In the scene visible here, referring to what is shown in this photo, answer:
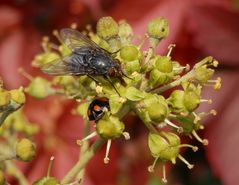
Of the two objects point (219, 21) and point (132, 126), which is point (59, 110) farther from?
point (219, 21)

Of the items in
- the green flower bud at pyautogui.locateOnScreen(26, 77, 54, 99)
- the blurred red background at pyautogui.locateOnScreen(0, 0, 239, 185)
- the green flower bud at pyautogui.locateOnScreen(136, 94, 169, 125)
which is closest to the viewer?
the green flower bud at pyautogui.locateOnScreen(136, 94, 169, 125)

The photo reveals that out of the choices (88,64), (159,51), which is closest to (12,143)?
(88,64)

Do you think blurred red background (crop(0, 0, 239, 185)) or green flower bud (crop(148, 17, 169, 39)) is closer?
green flower bud (crop(148, 17, 169, 39))

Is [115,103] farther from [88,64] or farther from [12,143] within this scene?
[12,143]

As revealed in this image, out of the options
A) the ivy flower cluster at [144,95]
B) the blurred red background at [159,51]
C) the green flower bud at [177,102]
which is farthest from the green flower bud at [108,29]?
the blurred red background at [159,51]

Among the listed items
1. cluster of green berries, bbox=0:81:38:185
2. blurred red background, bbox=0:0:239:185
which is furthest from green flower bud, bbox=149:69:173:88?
blurred red background, bbox=0:0:239:185

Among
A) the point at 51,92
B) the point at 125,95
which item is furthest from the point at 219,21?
the point at 125,95

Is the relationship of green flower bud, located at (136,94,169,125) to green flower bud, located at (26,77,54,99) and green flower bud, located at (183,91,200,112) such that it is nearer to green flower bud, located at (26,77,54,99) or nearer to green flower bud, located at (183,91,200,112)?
green flower bud, located at (183,91,200,112)
